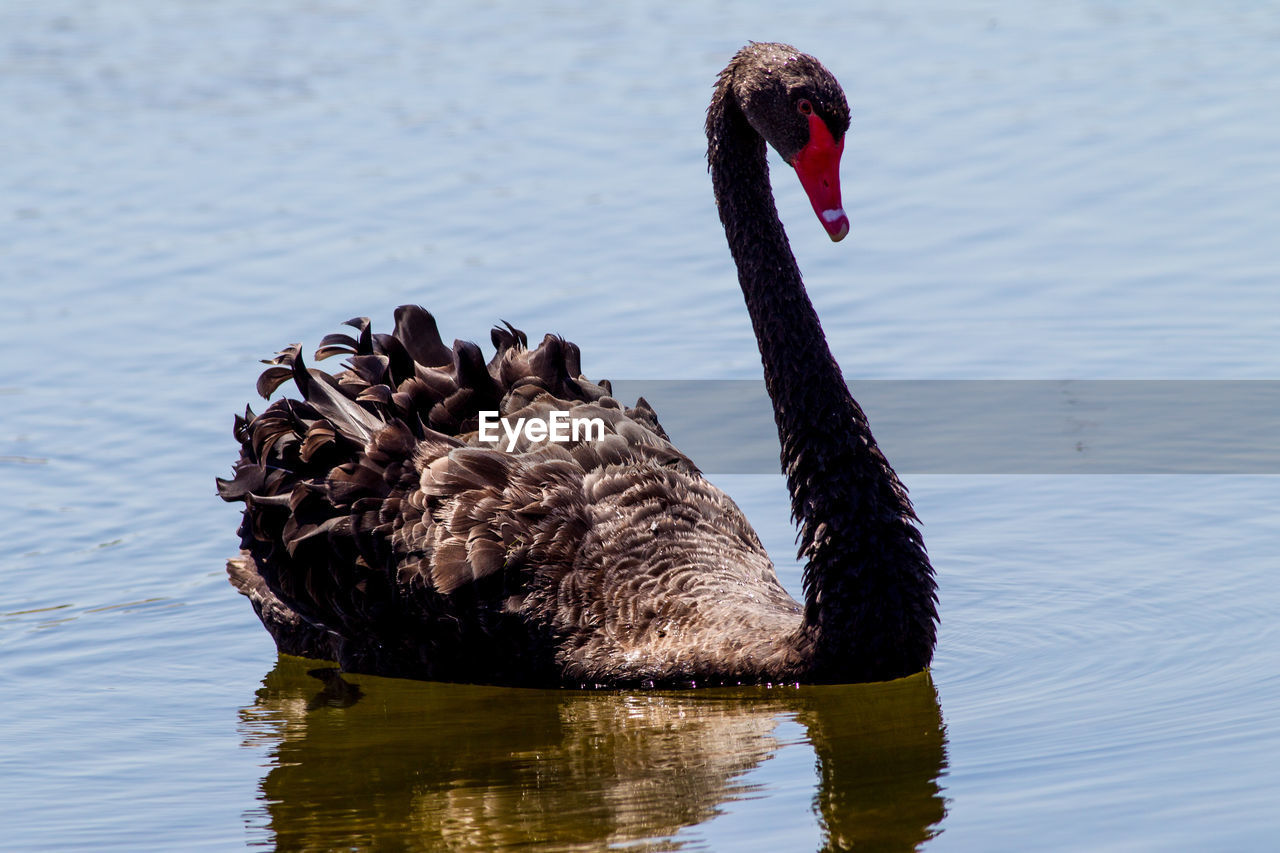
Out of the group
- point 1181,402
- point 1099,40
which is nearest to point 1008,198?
point 1181,402

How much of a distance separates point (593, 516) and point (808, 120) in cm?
147

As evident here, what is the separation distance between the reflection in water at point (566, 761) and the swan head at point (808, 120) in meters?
1.50

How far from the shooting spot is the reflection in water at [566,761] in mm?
5449

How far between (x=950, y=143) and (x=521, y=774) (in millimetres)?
7121

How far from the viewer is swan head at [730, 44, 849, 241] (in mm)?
6180

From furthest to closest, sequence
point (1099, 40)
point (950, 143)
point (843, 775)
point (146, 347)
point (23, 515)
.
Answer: point (1099, 40) → point (950, 143) → point (146, 347) → point (23, 515) → point (843, 775)

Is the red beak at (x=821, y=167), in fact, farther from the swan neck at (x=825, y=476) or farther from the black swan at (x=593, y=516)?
the swan neck at (x=825, y=476)

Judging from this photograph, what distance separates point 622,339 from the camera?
9.38 metres

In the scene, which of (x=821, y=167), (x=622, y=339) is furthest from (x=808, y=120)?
(x=622, y=339)

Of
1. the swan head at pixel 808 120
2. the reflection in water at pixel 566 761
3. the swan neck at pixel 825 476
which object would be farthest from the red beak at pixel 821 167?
the reflection in water at pixel 566 761

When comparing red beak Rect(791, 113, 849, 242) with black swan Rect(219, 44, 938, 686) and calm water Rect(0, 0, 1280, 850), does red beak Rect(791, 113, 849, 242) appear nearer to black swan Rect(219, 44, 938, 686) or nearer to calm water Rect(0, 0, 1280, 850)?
black swan Rect(219, 44, 938, 686)

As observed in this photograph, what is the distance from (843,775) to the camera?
571 cm

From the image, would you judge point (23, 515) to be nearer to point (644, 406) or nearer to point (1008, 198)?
point (644, 406)

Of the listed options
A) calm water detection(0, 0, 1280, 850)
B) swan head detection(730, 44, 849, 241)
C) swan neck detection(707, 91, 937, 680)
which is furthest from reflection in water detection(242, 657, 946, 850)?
A: swan head detection(730, 44, 849, 241)
